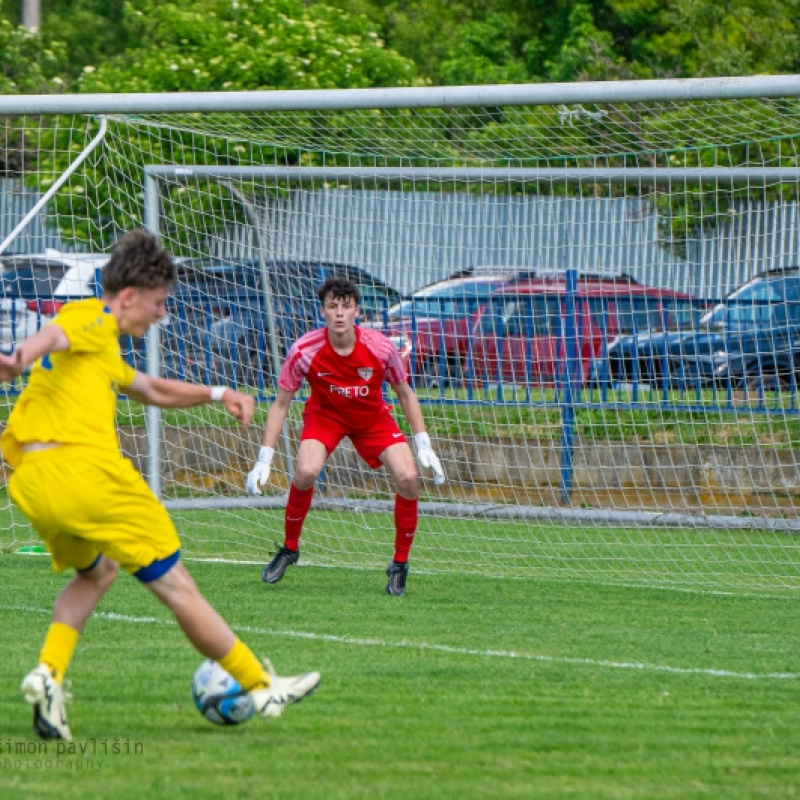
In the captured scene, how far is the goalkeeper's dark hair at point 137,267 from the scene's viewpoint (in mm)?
5000

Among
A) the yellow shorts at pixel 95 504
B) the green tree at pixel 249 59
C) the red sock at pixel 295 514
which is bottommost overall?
the red sock at pixel 295 514

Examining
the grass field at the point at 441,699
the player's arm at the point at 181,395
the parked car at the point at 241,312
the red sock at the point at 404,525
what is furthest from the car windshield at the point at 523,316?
the player's arm at the point at 181,395

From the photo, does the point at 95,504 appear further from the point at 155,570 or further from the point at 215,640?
the point at 215,640

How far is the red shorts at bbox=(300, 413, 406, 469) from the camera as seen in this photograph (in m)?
9.16

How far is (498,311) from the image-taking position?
483 inches

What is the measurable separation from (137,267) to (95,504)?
0.78 m

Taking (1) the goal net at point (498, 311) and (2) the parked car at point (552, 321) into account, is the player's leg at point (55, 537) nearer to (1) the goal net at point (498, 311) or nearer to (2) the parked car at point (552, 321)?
(1) the goal net at point (498, 311)

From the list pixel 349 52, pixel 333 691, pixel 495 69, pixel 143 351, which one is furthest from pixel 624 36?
pixel 333 691

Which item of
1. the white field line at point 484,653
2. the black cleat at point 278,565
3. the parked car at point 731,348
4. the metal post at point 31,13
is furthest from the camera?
the metal post at point 31,13

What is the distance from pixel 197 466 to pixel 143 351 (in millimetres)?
1189

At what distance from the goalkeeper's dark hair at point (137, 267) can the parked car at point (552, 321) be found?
271 inches

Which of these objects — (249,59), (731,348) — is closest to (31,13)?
(249,59)

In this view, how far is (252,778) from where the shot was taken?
4.53 meters

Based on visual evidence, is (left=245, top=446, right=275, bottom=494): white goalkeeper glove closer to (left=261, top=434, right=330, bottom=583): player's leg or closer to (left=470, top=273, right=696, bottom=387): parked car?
(left=261, top=434, right=330, bottom=583): player's leg
